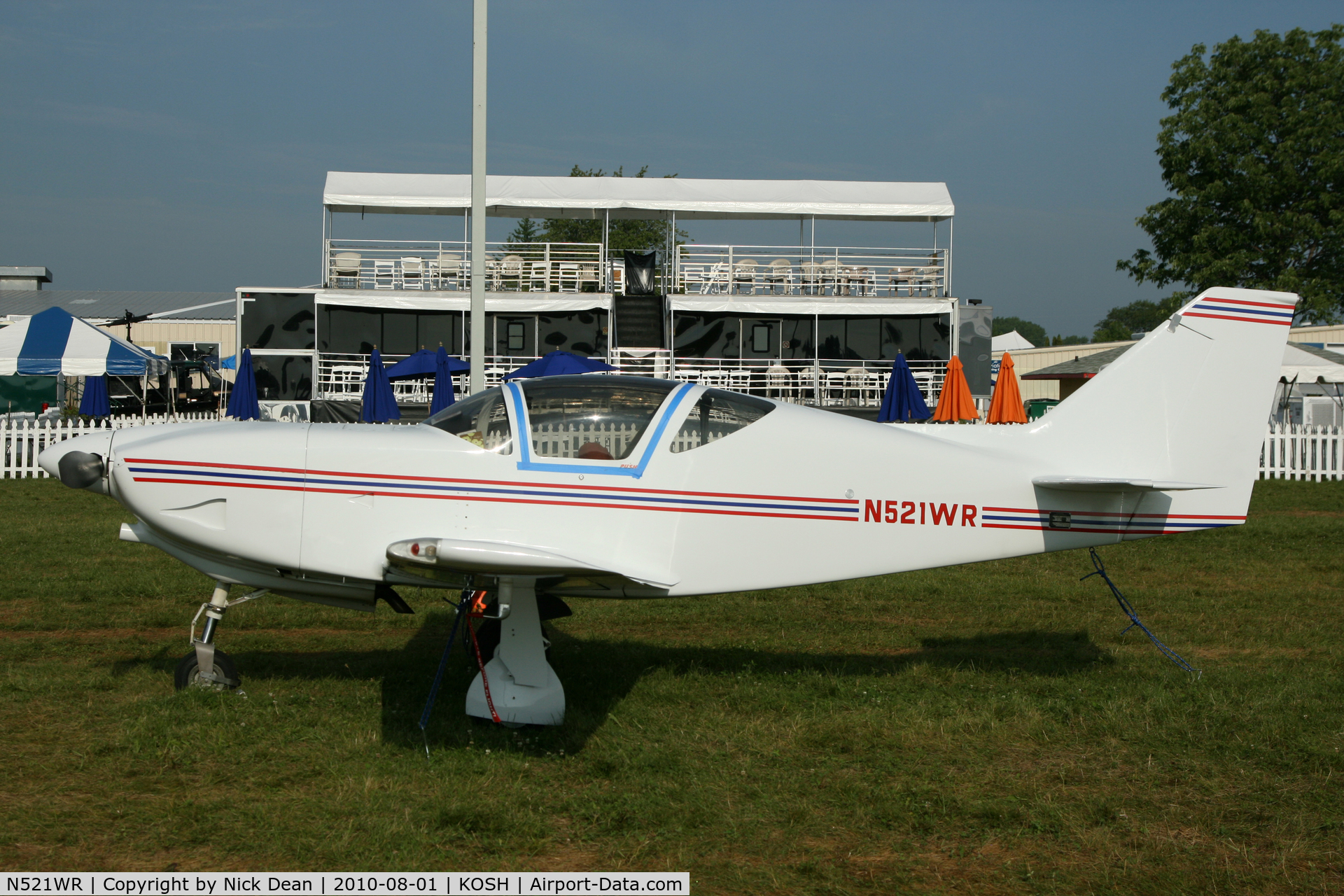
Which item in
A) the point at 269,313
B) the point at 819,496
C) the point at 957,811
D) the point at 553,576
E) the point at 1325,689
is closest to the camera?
the point at 957,811

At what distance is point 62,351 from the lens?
894 inches

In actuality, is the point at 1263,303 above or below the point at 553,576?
above

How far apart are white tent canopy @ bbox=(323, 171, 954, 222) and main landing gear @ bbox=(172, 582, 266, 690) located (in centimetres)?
2080

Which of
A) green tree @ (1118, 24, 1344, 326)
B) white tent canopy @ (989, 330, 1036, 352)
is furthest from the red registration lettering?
white tent canopy @ (989, 330, 1036, 352)

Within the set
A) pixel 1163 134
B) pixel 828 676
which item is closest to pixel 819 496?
pixel 828 676

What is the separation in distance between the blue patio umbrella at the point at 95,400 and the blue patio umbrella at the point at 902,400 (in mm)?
17447

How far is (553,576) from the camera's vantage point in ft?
17.0

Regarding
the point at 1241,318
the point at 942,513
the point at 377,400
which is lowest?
the point at 942,513

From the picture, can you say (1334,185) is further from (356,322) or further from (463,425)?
(463,425)

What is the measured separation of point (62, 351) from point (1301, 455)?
26993 millimetres

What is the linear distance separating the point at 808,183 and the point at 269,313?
586 inches

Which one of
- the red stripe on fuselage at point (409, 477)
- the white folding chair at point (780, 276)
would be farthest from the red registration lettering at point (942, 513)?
the white folding chair at point (780, 276)

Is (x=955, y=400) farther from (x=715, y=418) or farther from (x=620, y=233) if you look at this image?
(x=620, y=233)

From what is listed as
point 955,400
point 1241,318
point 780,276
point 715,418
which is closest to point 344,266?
point 780,276
